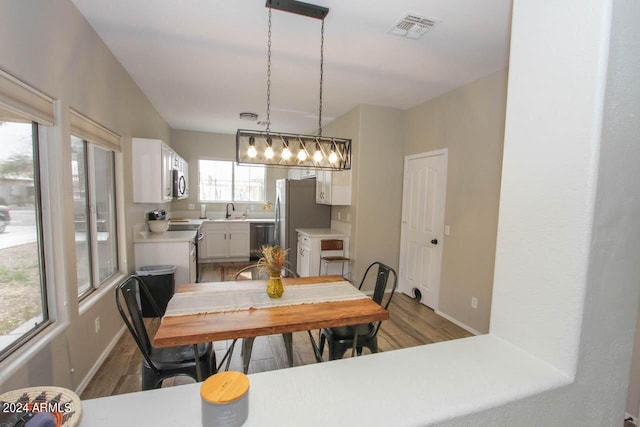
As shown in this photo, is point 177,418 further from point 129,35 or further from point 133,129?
point 133,129

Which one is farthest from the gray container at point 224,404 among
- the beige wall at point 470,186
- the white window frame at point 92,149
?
the beige wall at point 470,186

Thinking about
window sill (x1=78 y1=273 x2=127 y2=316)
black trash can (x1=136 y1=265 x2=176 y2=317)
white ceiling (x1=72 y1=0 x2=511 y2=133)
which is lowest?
black trash can (x1=136 y1=265 x2=176 y2=317)

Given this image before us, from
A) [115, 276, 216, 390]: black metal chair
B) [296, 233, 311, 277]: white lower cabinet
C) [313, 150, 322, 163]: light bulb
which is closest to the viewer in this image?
[115, 276, 216, 390]: black metal chair

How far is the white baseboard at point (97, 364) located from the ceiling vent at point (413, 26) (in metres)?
3.50

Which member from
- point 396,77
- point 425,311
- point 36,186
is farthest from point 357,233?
point 36,186

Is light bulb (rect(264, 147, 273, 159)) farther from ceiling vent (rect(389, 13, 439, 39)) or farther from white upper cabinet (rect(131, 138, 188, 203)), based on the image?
white upper cabinet (rect(131, 138, 188, 203))

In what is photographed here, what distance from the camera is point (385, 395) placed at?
82 centimetres

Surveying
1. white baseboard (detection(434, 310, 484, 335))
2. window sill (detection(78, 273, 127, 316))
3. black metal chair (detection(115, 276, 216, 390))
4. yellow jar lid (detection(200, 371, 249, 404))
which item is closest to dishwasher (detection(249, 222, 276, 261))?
window sill (detection(78, 273, 127, 316))

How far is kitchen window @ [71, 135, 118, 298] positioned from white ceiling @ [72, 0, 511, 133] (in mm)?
981

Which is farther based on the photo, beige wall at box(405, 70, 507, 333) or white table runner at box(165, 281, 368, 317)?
beige wall at box(405, 70, 507, 333)

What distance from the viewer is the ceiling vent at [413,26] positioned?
211 cm

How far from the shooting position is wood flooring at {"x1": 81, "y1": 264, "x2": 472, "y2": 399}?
225cm

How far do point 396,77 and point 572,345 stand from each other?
291 cm

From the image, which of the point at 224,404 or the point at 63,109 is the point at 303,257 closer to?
the point at 63,109
